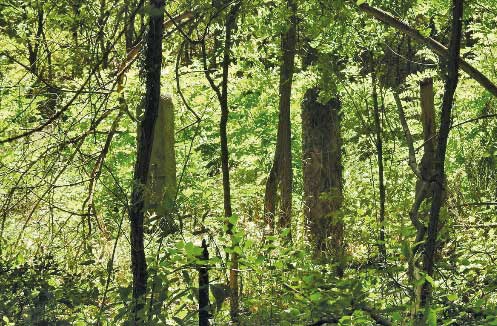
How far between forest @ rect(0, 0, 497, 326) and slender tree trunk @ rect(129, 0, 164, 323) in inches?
0.5

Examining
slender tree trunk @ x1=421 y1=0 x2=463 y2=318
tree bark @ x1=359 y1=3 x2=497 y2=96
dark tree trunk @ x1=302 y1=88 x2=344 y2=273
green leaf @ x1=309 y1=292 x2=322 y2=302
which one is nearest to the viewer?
green leaf @ x1=309 y1=292 x2=322 y2=302

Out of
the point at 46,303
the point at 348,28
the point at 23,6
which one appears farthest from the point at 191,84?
the point at 46,303

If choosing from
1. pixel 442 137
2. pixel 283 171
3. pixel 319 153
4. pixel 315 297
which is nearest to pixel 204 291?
pixel 315 297

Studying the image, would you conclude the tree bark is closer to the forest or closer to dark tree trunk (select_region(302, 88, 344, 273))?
the forest

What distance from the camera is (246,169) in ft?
48.5

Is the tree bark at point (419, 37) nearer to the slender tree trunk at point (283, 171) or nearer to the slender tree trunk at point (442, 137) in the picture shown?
the slender tree trunk at point (442, 137)

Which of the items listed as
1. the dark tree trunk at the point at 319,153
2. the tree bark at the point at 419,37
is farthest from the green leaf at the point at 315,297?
the dark tree trunk at the point at 319,153

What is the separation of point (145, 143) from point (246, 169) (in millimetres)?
10046

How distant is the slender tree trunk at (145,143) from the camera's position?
4605mm

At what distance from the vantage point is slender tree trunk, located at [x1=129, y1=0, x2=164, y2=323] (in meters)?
4.61

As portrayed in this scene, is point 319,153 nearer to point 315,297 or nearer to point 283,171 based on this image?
point 283,171

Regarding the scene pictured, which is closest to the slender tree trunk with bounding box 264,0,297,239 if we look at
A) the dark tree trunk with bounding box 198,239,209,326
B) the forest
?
the forest

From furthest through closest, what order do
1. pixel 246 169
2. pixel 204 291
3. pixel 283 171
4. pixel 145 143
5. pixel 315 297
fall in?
pixel 246 169 < pixel 283 171 < pixel 145 143 < pixel 204 291 < pixel 315 297

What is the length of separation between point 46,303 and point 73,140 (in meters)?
1.28
